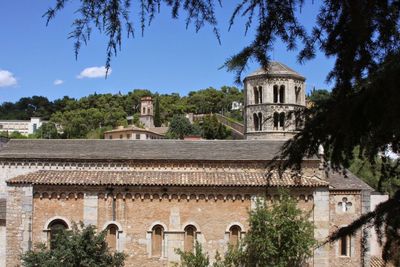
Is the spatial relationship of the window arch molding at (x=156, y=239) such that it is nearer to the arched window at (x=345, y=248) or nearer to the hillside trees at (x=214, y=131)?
the arched window at (x=345, y=248)

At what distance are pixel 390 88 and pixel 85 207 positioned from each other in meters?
16.8

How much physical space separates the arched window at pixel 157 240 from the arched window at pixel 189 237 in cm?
93

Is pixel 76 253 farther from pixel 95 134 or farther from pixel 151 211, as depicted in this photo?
pixel 95 134

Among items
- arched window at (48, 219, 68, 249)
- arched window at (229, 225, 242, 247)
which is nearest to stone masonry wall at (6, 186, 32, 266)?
arched window at (48, 219, 68, 249)

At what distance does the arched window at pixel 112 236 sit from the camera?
1970cm

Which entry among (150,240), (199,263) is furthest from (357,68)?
(150,240)

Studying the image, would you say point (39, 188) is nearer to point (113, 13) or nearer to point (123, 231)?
point (123, 231)

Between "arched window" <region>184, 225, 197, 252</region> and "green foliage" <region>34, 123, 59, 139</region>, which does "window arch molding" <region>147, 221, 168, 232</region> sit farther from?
"green foliage" <region>34, 123, 59, 139</region>

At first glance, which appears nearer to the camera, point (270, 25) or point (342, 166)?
point (270, 25)

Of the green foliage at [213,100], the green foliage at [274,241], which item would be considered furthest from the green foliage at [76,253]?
the green foliage at [213,100]

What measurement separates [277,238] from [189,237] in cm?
397

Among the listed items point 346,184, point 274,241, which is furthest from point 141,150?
point 346,184

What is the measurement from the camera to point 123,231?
1967 cm

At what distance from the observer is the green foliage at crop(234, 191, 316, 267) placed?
17219 mm
